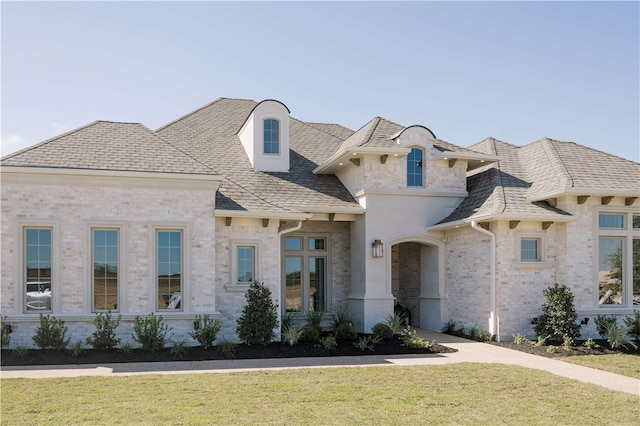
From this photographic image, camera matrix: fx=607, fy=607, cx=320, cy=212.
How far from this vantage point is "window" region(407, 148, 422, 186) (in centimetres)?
1814

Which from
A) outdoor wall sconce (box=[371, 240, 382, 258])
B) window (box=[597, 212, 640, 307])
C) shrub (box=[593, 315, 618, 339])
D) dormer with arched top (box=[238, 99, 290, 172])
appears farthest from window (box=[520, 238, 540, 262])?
dormer with arched top (box=[238, 99, 290, 172])

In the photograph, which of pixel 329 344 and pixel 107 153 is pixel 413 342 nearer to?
pixel 329 344

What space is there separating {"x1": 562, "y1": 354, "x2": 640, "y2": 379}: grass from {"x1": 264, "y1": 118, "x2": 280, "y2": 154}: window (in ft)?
34.7

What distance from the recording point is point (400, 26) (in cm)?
1440

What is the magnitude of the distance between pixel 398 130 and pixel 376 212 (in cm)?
291

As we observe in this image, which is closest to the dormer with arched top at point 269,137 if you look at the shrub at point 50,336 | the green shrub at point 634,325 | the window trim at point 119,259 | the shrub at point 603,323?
the window trim at point 119,259

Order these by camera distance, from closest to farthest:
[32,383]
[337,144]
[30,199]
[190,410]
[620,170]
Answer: [190,410] < [32,383] < [30,199] < [620,170] < [337,144]

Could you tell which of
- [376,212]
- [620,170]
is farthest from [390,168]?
[620,170]

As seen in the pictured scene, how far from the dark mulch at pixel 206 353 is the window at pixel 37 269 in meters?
1.09

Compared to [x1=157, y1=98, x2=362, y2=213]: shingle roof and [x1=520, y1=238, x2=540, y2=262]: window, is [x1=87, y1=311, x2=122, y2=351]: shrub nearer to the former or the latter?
[x1=157, y1=98, x2=362, y2=213]: shingle roof

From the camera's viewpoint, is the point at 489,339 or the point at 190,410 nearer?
the point at 190,410

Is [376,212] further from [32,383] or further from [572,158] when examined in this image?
[32,383]

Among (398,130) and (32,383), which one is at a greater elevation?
(398,130)

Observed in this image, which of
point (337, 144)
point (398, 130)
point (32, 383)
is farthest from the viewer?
point (337, 144)
